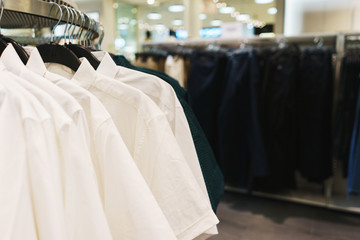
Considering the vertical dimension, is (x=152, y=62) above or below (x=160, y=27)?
below

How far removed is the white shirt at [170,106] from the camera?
78 cm

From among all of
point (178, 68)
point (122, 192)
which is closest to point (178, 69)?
point (178, 68)

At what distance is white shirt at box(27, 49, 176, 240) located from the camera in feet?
1.84

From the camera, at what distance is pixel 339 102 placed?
6.81 feet

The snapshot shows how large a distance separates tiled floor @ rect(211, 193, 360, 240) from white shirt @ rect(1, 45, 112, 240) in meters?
1.51

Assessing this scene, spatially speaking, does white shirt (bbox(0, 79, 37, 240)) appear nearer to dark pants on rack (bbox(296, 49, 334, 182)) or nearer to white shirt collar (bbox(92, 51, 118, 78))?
white shirt collar (bbox(92, 51, 118, 78))

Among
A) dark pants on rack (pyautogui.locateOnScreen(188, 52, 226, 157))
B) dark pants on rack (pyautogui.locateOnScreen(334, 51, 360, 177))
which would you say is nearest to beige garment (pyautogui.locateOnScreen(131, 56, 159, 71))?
dark pants on rack (pyautogui.locateOnScreen(188, 52, 226, 157))

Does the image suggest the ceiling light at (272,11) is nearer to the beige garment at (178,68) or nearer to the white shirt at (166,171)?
the beige garment at (178,68)

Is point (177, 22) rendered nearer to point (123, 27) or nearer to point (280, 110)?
point (123, 27)

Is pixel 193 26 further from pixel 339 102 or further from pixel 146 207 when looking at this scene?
pixel 146 207

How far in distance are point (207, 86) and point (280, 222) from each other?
43.9 inches

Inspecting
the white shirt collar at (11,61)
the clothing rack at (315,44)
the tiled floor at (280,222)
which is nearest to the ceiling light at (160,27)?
the clothing rack at (315,44)

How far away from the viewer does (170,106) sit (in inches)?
31.1

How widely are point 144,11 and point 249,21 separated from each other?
210cm
